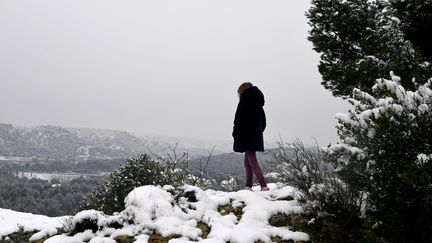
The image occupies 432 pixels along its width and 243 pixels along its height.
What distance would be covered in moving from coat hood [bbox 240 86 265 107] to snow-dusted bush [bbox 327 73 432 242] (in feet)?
7.61

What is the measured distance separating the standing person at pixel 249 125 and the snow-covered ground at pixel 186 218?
2.10 ft

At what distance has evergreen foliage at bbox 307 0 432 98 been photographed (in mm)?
8391

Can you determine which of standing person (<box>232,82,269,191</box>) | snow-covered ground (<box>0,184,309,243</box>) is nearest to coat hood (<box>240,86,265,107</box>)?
standing person (<box>232,82,269,191</box>)

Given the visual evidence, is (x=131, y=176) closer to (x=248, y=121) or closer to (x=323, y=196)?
(x=248, y=121)

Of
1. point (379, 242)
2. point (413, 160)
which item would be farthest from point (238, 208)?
point (413, 160)

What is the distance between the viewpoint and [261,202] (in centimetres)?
578

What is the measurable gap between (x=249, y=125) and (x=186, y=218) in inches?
76.9

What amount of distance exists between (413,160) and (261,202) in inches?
98.1

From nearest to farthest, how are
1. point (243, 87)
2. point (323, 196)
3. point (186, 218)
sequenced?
point (323, 196) → point (186, 218) → point (243, 87)

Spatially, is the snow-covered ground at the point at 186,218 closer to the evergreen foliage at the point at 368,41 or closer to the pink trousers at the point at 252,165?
the pink trousers at the point at 252,165

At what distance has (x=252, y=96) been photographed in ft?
21.0

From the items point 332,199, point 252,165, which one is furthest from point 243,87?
point 332,199

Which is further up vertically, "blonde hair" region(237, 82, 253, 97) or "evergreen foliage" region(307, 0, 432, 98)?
"evergreen foliage" region(307, 0, 432, 98)

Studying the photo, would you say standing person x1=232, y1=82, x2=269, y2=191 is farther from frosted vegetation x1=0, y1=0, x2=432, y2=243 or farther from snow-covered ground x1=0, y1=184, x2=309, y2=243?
snow-covered ground x1=0, y1=184, x2=309, y2=243
